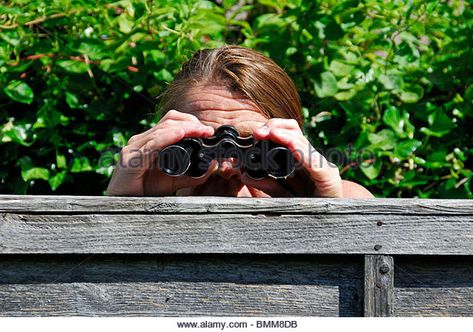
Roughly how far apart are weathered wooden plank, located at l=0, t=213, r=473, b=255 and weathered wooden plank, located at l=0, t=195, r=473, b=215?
1 cm

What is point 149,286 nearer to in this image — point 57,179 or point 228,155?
point 228,155

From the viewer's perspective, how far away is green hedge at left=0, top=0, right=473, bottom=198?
2.85 m

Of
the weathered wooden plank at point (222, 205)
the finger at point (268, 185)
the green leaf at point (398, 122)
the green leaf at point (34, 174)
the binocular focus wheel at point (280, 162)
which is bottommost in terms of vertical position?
the green leaf at point (34, 174)

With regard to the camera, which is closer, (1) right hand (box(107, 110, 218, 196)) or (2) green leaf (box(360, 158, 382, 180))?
(1) right hand (box(107, 110, 218, 196))

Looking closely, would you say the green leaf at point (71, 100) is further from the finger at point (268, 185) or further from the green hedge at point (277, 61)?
the finger at point (268, 185)

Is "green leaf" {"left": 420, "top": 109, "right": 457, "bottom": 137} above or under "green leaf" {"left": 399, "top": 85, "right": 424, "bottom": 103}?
under

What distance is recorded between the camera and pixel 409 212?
5.15 feet

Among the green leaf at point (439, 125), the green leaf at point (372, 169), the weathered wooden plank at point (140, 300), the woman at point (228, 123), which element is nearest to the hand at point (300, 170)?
the woman at point (228, 123)

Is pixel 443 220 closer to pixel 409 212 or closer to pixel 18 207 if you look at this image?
pixel 409 212

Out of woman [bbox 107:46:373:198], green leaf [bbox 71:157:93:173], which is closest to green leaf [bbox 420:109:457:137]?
woman [bbox 107:46:373:198]

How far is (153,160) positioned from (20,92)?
1.04m

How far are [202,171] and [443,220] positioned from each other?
0.76m

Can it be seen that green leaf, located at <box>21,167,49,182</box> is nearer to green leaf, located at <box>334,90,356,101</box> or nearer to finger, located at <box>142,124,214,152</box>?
finger, located at <box>142,124,214,152</box>

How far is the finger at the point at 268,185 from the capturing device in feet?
6.95
